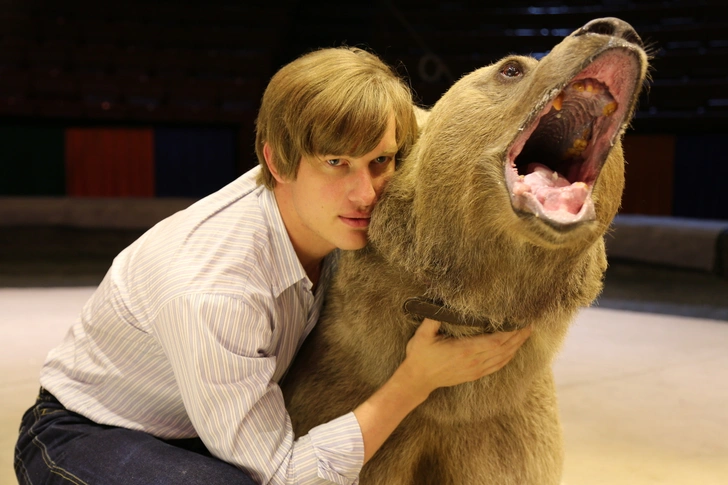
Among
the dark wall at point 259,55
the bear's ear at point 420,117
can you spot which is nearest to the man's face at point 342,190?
the bear's ear at point 420,117

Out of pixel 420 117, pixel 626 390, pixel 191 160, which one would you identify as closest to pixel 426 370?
pixel 420 117

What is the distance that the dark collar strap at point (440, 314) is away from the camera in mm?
1395

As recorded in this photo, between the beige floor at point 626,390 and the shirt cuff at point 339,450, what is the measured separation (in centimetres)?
87

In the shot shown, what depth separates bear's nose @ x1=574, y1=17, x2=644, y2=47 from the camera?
116cm

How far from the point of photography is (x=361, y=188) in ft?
4.69

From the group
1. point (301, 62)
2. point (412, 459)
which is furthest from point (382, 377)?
point (301, 62)

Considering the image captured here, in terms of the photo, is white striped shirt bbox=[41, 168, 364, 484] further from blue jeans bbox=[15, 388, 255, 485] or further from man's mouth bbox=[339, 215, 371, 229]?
man's mouth bbox=[339, 215, 371, 229]

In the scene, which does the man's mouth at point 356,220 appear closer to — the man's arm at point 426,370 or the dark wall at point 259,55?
the man's arm at point 426,370

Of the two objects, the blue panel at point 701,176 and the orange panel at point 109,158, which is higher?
the blue panel at point 701,176

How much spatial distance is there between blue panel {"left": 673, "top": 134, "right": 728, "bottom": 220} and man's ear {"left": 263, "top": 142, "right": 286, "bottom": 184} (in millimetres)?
6127

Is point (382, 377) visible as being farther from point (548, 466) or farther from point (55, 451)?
point (55, 451)

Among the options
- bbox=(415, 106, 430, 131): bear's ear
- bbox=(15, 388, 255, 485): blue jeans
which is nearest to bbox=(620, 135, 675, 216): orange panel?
bbox=(415, 106, 430, 131): bear's ear

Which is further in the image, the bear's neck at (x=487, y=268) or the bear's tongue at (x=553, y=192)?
the bear's neck at (x=487, y=268)

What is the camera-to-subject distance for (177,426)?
165 centimetres
